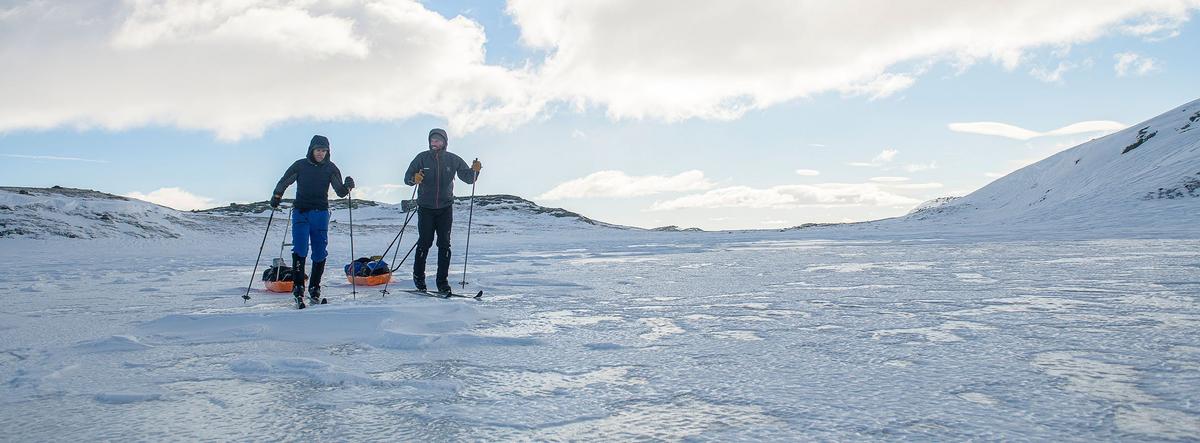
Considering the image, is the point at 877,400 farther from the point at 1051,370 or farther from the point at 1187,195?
the point at 1187,195

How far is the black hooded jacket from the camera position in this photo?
728 cm

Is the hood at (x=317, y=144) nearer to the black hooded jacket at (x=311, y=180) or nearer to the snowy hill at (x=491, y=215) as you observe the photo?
the black hooded jacket at (x=311, y=180)

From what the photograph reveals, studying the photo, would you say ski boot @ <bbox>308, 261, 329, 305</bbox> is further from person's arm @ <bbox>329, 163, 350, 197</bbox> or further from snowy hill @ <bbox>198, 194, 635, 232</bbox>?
snowy hill @ <bbox>198, 194, 635, 232</bbox>

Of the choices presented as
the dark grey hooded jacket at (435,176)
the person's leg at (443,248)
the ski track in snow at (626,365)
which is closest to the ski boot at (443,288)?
the person's leg at (443,248)

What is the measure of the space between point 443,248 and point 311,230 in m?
1.49

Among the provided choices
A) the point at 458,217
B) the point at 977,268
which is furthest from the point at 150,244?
the point at 458,217

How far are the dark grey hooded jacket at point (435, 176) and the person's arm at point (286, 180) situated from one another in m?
1.29

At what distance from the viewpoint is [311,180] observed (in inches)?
289

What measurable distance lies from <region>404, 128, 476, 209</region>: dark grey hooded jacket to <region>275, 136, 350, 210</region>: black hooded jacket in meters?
0.95

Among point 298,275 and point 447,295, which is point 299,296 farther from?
point 447,295

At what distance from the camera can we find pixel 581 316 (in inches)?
233

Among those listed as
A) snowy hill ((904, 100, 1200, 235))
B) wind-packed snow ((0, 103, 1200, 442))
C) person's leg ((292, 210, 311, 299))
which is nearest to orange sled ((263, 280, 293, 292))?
wind-packed snow ((0, 103, 1200, 442))

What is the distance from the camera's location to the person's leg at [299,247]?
705 cm

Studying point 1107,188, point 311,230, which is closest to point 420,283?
point 311,230
